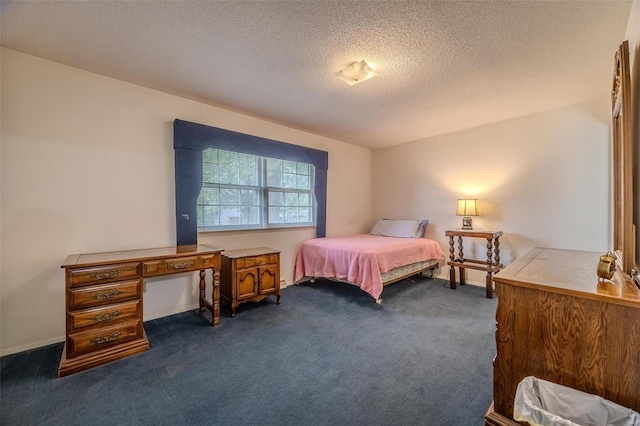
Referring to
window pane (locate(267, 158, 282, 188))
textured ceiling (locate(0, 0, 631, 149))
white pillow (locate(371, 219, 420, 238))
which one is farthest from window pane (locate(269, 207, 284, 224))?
white pillow (locate(371, 219, 420, 238))

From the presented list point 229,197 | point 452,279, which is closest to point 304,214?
point 229,197

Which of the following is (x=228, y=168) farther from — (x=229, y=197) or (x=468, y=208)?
(x=468, y=208)

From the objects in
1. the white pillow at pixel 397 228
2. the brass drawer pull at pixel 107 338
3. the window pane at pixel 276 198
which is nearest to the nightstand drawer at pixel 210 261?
the brass drawer pull at pixel 107 338

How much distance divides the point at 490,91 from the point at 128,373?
404 cm

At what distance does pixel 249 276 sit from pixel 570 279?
2645 millimetres

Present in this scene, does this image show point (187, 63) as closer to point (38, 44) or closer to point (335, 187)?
point (38, 44)

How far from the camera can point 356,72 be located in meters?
2.24

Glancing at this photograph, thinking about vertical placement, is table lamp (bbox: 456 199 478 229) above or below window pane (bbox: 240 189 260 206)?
below

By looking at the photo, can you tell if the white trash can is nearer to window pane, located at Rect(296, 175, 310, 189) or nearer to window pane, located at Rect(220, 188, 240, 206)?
window pane, located at Rect(220, 188, 240, 206)

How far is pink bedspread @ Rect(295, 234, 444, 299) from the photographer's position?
3074 mm

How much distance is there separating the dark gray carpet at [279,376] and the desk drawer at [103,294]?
18.0 inches

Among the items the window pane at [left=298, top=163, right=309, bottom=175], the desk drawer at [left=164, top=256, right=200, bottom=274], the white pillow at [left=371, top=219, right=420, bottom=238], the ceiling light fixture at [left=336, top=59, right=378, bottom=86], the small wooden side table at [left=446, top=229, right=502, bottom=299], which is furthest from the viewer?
the white pillow at [left=371, top=219, right=420, bottom=238]

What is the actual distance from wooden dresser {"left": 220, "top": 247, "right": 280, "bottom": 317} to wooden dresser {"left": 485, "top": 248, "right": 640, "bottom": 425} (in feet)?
7.59

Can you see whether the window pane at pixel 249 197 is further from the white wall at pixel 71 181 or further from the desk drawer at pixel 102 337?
the desk drawer at pixel 102 337
